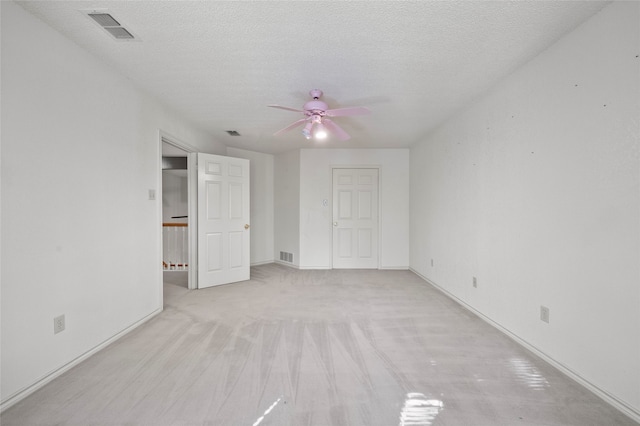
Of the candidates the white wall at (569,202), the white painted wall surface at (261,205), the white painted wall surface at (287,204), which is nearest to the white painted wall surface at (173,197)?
the white painted wall surface at (261,205)

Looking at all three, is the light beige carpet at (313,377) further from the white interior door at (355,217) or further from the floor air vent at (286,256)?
the floor air vent at (286,256)

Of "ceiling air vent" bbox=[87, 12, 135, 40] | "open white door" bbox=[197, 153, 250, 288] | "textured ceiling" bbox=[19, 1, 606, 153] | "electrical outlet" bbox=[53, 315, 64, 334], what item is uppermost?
"ceiling air vent" bbox=[87, 12, 135, 40]

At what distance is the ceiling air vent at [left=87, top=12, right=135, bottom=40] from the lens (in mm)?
1719

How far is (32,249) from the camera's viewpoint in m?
1.71

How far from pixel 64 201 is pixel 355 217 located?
14.0ft

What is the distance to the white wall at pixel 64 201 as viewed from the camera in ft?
5.29

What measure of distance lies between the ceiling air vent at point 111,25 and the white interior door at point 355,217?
3.86 m

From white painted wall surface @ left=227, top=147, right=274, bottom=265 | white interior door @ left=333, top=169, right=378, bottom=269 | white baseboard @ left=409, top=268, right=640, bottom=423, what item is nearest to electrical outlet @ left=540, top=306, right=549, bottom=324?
white baseboard @ left=409, top=268, right=640, bottom=423

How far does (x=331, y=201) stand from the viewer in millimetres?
5324

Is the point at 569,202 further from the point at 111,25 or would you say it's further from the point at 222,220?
the point at 222,220

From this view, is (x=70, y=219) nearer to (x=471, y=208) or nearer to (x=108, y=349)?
(x=108, y=349)

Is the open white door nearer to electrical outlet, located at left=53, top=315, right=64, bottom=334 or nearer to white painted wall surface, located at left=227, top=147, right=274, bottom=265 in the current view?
white painted wall surface, located at left=227, top=147, right=274, bottom=265

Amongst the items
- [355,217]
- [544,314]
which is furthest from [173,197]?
[544,314]

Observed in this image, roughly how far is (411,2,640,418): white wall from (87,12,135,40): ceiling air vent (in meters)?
3.13
